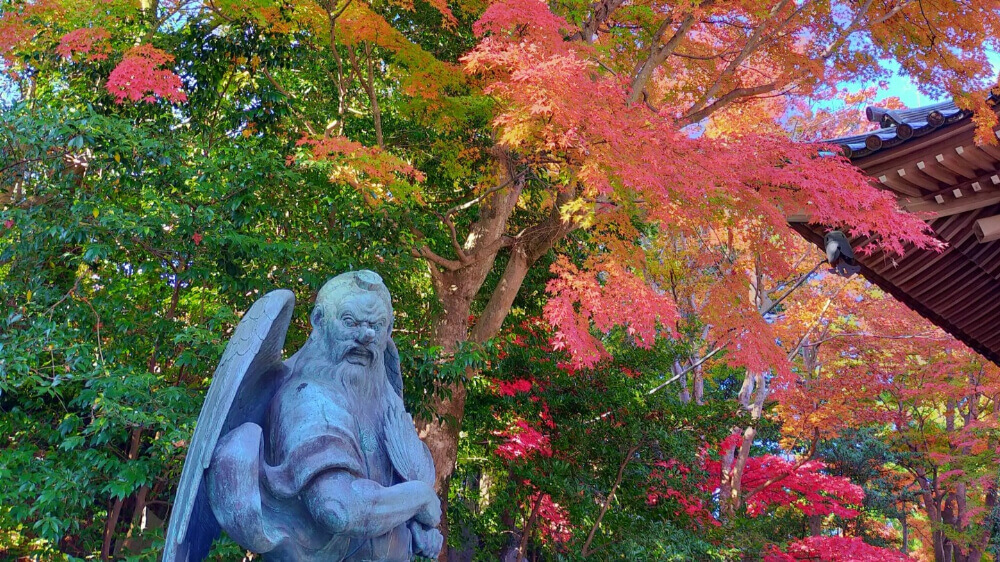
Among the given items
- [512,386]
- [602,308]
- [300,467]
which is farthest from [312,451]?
[512,386]

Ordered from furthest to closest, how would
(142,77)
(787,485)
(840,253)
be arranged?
(787,485) < (142,77) < (840,253)

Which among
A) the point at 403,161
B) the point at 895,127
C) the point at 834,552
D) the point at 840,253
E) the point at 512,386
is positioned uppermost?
the point at 895,127

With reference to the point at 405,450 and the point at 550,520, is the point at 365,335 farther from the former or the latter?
the point at 550,520

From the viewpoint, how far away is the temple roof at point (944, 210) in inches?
155

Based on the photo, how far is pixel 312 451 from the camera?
1.80 metres

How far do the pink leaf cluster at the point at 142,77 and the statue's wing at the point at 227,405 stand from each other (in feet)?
11.9

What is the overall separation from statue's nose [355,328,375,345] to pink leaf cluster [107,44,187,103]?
368 centimetres

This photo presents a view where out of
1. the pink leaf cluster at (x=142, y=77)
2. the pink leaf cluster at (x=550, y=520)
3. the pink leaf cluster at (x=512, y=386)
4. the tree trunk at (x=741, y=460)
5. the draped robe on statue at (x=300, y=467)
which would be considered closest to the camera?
the draped robe on statue at (x=300, y=467)

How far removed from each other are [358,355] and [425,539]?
0.52m

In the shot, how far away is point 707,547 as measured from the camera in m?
6.68

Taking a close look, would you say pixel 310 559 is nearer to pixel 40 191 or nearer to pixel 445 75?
pixel 40 191

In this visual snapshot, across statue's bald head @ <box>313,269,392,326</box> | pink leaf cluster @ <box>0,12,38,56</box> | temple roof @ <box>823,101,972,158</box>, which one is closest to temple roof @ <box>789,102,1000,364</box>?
temple roof @ <box>823,101,972,158</box>

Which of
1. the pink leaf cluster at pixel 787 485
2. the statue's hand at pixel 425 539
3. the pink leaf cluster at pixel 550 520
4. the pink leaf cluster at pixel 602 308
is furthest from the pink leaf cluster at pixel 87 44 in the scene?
the pink leaf cluster at pixel 787 485

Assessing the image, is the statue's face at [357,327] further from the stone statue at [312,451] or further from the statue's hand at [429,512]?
the statue's hand at [429,512]
